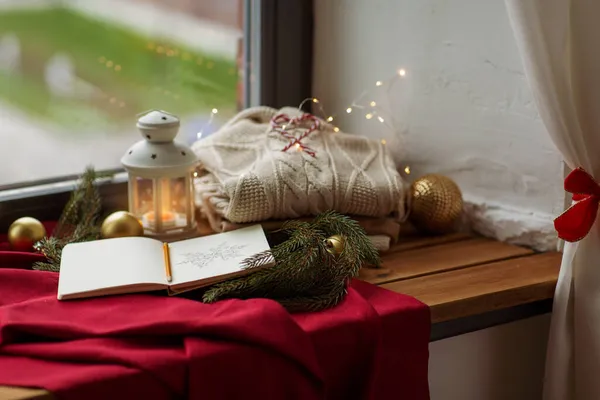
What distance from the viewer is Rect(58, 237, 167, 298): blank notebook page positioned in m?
1.26

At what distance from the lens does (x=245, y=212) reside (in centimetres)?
148

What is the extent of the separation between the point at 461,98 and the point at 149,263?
2.33 feet

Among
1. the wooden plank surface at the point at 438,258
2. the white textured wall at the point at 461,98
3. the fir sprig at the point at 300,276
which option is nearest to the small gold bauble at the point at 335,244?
the fir sprig at the point at 300,276

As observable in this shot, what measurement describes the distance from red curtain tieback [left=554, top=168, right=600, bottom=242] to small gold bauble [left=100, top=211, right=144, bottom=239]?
0.71 m

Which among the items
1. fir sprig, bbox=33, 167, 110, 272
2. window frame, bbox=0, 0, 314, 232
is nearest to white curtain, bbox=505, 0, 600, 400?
window frame, bbox=0, 0, 314, 232

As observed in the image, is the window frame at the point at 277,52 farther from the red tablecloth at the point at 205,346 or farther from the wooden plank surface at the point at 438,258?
the red tablecloth at the point at 205,346

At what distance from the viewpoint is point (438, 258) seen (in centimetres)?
158

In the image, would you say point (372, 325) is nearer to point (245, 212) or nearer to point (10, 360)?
point (245, 212)

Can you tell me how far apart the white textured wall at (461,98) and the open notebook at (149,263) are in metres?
0.49

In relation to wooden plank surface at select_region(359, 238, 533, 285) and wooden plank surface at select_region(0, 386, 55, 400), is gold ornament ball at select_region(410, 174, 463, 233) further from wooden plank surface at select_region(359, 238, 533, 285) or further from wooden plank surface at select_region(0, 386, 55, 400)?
wooden plank surface at select_region(0, 386, 55, 400)

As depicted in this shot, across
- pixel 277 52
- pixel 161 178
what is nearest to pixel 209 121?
pixel 277 52

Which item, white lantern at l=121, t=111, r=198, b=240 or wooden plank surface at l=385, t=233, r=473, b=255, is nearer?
white lantern at l=121, t=111, r=198, b=240

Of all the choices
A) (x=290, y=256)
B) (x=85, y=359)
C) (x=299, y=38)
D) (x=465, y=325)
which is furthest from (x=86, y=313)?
(x=299, y=38)

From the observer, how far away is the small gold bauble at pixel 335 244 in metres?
1.34
